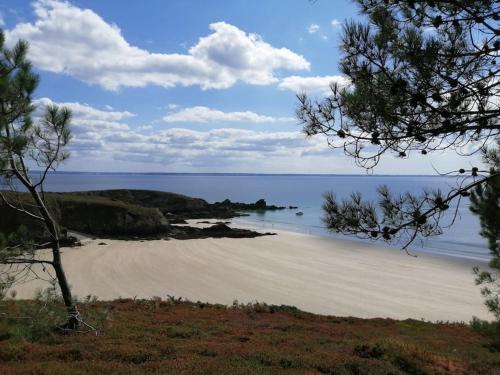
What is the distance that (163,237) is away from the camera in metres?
36.7

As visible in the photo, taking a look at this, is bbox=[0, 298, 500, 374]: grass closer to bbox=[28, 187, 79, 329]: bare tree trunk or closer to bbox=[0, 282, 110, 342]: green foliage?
bbox=[0, 282, 110, 342]: green foliage

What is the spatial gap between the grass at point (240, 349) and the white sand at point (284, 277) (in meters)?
5.45

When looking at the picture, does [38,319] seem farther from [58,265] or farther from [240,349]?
[240,349]

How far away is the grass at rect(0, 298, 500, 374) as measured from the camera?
7.32 m

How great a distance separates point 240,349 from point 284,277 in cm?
1496

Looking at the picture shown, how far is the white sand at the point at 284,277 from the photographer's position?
1881cm

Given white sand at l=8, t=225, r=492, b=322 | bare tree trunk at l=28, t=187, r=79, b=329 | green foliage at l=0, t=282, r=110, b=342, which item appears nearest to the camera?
green foliage at l=0, t=282, r=110, b=342

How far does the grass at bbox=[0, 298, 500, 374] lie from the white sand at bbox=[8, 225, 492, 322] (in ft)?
17.9

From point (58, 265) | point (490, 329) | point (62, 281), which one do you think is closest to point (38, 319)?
point (62, 281)

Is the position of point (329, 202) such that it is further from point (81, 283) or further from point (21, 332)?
point (81, 283)

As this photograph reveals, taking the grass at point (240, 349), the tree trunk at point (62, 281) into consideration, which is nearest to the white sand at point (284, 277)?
the grass at point (240, 349)

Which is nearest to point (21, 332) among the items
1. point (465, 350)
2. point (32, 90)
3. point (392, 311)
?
point (32, 90)

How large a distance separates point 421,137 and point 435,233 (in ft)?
3.45

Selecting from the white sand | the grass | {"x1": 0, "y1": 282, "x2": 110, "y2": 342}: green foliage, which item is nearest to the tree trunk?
{"x1": 0, "y1": 282, "x2": 110, "y2": 342}: green foliage
